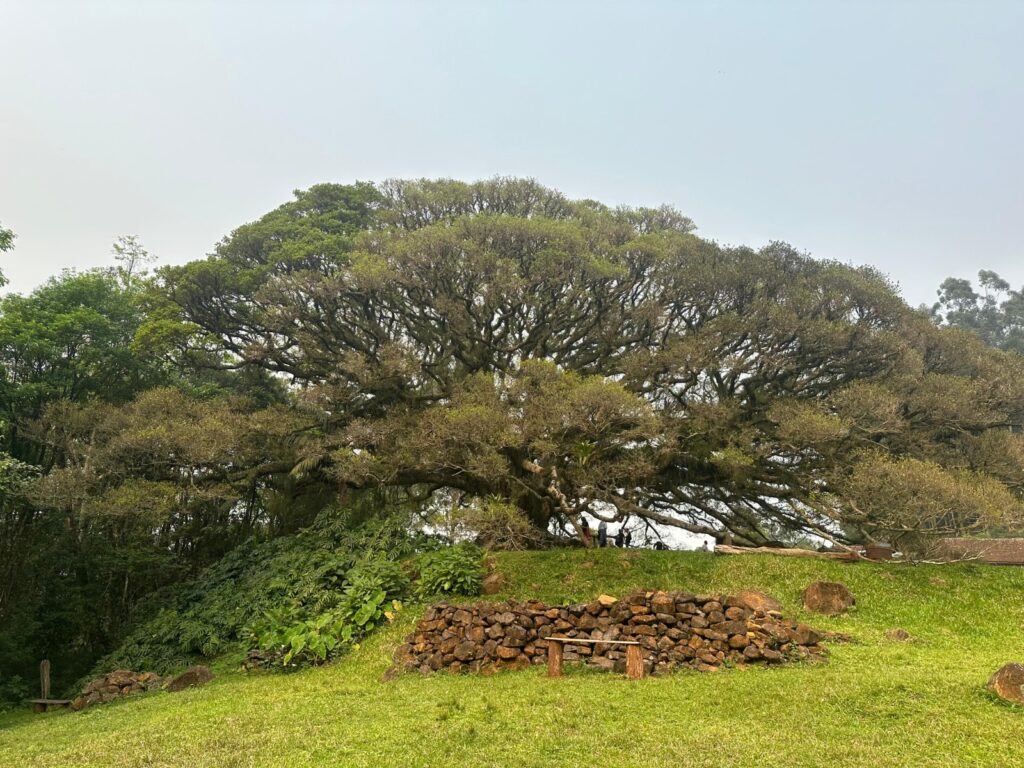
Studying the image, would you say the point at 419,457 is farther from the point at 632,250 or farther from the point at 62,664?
the point at 62,664

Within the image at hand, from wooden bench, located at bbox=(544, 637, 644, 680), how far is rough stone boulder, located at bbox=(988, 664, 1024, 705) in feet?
11.9

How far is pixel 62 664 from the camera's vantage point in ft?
49.7

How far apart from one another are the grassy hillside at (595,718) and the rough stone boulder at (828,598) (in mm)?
337

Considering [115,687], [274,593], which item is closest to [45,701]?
[115,687]

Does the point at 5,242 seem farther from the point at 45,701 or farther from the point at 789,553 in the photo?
the point at 789,553

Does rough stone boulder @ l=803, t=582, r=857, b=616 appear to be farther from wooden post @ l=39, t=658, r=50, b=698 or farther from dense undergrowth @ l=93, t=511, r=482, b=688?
wooden post @ l=39, t=658, r=50, b=698

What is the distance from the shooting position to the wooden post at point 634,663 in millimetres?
7984

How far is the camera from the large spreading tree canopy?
1361 centimetres

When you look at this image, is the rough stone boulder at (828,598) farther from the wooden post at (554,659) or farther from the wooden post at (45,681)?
the wooden post at (45,681)

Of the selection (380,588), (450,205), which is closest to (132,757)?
(380,588)

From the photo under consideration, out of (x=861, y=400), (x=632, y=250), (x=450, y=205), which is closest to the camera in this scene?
(x=861, y=400)

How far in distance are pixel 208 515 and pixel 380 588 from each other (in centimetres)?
861

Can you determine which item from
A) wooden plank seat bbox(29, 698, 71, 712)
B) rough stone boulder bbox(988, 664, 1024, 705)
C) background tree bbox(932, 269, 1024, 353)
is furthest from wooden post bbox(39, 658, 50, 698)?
background tree bbox(932, 269, 1024, 353)

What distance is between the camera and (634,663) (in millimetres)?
8062
